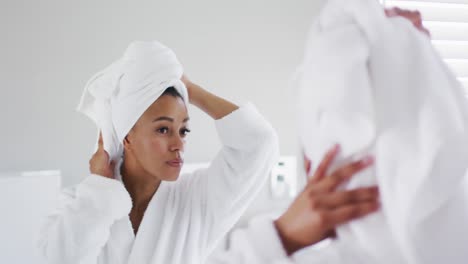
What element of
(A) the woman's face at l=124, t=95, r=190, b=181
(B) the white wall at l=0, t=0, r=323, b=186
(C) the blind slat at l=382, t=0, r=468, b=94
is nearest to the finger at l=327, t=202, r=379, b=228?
(A) the woman's face at l=124, t=95, r=190, b=181

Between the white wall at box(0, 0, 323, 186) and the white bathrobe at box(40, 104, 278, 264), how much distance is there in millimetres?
482

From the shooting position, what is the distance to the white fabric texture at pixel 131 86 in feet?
4.06

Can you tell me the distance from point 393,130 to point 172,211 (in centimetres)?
93

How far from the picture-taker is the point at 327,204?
1.78 feet

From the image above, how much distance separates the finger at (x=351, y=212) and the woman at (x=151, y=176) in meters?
0.77

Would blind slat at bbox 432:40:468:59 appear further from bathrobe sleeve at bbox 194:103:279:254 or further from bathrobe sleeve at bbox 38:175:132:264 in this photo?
bathrobe sleeve at bbox 38:175:132:264

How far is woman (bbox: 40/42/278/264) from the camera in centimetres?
123

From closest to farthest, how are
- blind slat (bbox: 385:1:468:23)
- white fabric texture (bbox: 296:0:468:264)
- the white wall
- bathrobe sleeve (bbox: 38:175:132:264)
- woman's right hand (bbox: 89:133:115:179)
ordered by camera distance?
1. white fabric texture (bbox: 296:0:468:264)
2. bathrobe sleeve (bbox: 38:175:132:264)
3. woman's right hand (bbox: 89:133:115:179)
4. the white wall
5. blind slat (bbox: 385:1:468:23)

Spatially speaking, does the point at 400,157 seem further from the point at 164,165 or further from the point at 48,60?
the point at 48,60

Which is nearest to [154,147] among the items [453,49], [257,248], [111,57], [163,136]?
[163,136]

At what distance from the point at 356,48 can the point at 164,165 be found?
0.82 meters

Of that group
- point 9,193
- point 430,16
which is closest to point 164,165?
point 9,193

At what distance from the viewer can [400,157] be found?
0.52 metres

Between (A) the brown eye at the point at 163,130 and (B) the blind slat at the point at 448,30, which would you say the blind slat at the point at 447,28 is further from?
(A) the brown eye at the point at 163,130
